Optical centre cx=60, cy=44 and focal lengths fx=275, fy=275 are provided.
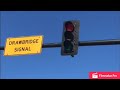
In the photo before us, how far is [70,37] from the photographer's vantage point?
7.68 metres

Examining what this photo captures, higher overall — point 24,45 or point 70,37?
point 70,37

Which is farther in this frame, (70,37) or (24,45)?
(24,45)

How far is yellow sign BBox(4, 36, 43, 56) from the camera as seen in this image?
337 inches

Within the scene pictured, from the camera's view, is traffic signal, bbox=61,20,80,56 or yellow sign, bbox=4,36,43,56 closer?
traffic signal, bbox=61,20,80,56

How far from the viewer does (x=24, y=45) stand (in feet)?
28.4

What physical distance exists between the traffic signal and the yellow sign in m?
1.05

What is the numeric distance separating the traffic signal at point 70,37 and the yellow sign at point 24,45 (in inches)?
41.4

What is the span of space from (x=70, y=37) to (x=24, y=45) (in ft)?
5.69

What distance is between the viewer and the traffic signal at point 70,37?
298 inches

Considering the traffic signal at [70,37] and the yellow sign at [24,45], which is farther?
the yellow sign at [24,45]
